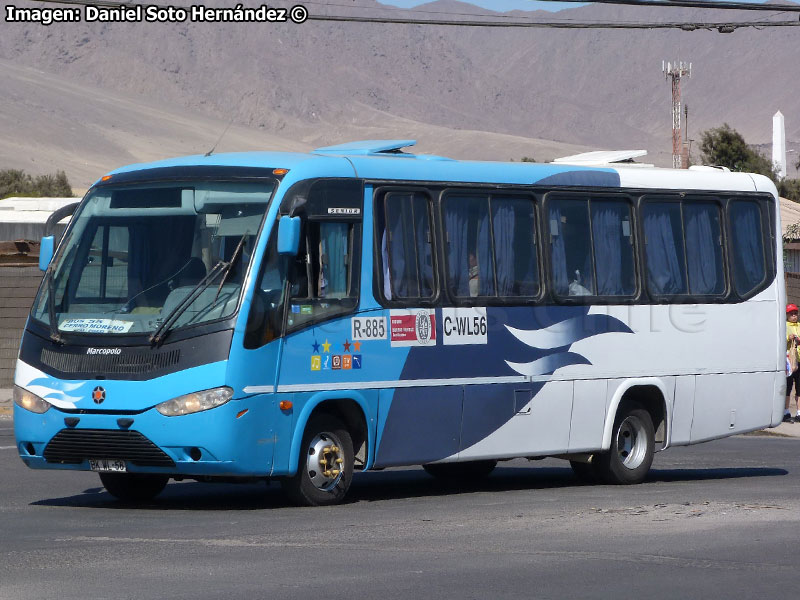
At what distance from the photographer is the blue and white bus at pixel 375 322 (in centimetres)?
1166

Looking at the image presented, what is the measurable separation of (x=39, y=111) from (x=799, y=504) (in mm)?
179665

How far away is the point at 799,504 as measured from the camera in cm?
1282

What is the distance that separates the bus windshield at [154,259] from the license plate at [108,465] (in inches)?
37.6

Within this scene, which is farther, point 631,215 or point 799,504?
point 631,215

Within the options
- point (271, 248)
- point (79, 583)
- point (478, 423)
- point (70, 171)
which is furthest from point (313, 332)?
point (70, 171)

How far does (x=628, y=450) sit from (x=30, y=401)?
5809 mm

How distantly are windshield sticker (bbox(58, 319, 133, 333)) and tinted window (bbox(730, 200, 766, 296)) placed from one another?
6.65 m

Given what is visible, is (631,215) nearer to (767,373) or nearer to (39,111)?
(767,373)

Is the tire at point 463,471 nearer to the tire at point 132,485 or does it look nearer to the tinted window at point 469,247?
the tinted window at point 469,247

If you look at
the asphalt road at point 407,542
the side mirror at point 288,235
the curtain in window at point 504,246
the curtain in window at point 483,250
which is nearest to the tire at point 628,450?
the asphalt road at point 407,542

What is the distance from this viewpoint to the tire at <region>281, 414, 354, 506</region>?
12133 millimetres

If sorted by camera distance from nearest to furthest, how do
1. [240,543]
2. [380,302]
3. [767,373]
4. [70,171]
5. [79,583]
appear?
[79,583] → [240,543] → [380,302] → [767,373] → [70,171]

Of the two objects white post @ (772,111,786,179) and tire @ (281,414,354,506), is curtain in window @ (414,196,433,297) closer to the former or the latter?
tire @ (281,414,354,506)

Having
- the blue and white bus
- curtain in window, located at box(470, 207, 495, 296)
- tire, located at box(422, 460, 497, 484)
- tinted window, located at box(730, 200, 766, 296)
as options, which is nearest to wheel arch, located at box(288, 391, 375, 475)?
the blue and white bus
